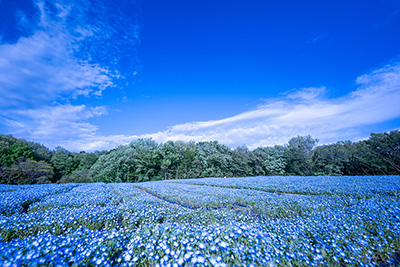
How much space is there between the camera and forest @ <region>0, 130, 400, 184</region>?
41.1 meters

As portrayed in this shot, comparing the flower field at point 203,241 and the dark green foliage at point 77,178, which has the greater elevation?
the flower field at point 203,241

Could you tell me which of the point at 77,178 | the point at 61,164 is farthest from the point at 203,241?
the point at 61,164

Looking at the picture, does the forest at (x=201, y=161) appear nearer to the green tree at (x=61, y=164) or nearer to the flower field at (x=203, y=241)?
the green tree at (x=61, y=164)

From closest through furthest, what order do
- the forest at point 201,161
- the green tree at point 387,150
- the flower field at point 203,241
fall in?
the flower field at point 203,241
the green tree at point 387,150
the forest at point 201,161

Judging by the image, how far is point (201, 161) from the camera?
57500 millimetres

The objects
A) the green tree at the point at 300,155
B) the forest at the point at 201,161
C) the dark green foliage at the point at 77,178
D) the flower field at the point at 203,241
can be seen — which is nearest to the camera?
the flower field at the point at 203,241

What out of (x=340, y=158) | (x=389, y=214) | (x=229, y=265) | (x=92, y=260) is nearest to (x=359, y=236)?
(x=389, y=214)

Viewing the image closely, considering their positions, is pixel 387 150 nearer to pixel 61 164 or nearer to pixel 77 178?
pixel 77 178

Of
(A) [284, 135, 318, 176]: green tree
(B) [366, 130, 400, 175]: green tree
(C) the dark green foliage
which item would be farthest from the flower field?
(A) [284, 135, 318, 176]: green tree

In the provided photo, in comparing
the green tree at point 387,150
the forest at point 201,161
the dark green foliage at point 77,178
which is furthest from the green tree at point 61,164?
the green tree at point 387,150

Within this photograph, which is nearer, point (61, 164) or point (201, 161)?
point (201, 161)

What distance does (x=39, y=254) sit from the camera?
2.52 meters

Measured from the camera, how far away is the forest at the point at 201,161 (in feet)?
135

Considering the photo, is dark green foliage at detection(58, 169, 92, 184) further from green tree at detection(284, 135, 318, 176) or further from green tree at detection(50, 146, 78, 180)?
green tree at detection(284, 135, 318, 176)
